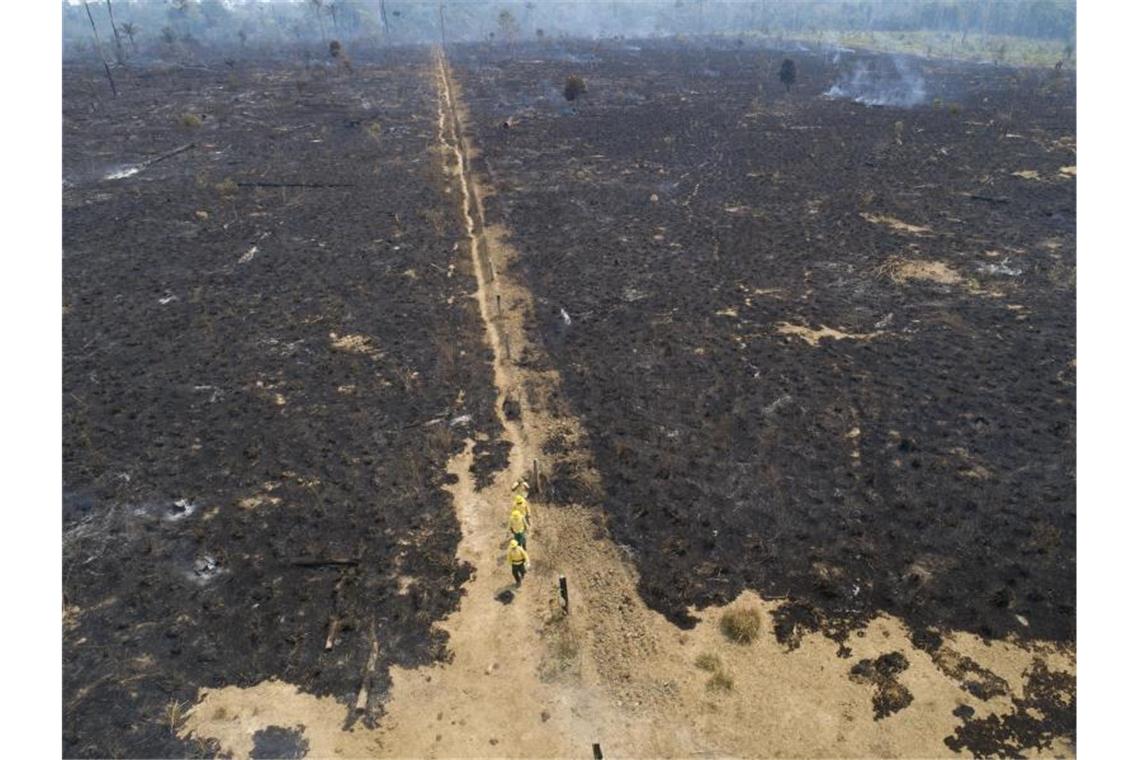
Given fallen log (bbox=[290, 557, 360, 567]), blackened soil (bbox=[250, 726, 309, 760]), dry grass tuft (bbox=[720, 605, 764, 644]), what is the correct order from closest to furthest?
1. blackened soil (bbox=[250, 726, 309, 760])
2. dry grass tuft (bbox=[720, 605, 764, 644])
3. fallen log (bbox=[290, 557, 360, 567])

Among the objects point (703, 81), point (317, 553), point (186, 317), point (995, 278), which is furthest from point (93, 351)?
point (703, 81)

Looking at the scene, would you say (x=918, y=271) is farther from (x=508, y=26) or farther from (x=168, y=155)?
(x=508, y=26)

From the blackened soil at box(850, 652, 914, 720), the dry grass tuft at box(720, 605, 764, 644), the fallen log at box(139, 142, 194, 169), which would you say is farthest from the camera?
the fallen log at box(139, 142, 194, 169)

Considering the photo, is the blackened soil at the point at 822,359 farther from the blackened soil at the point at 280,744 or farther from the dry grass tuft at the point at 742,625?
the blackened soil at the point at 280,744

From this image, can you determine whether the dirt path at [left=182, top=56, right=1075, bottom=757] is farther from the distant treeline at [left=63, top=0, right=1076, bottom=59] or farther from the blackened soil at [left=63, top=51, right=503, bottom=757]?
the distant treeline at [left=63, top=0, right=1076, bottom=59]

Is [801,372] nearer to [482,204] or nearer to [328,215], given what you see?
[482,204]

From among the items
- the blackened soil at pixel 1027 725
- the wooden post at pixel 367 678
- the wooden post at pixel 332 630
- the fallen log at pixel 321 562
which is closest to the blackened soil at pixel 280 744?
the wooden post at pixel 367 678

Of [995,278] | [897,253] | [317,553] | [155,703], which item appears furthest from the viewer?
[897,253]

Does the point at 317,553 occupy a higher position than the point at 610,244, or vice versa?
the point at 610,244

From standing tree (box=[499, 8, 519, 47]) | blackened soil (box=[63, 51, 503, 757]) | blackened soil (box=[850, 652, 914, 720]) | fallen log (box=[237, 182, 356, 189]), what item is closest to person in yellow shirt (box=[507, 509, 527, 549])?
blackened soil (box=[63, 51, 503, 757])
